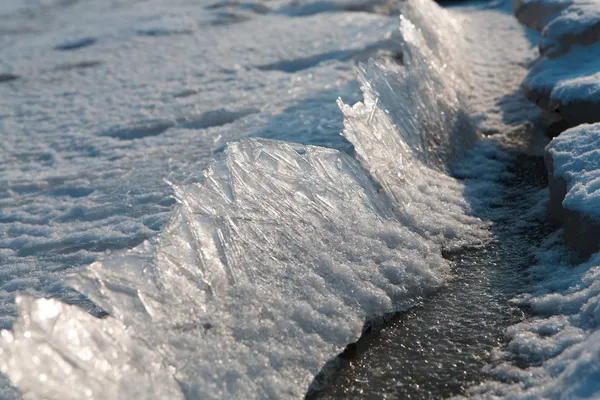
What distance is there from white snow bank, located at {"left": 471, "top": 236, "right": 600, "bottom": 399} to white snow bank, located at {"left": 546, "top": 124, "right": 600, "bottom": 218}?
0.81 ft

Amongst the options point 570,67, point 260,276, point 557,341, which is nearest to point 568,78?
point 570,67

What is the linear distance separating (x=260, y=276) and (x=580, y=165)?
5.70 ft

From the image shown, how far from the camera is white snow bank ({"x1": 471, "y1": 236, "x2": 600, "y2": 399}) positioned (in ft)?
6.75

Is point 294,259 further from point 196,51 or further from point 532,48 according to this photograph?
point 196,51

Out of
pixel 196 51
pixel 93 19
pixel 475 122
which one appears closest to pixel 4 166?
pixel 196 51

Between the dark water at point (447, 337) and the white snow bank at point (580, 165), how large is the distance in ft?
0.97

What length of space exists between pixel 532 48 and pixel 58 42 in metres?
6.06

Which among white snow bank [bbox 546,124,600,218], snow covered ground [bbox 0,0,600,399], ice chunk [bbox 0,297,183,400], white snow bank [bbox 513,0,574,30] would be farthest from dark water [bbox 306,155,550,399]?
white snow bank [bbox 513,0,574,30]

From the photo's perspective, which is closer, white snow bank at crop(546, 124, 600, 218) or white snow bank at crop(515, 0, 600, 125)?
white snow bank at crop(546, 124, 600, 218)

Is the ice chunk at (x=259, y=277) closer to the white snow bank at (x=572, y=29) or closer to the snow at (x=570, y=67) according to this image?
the snow at (x=570, y=67)

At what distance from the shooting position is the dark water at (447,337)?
232 cm

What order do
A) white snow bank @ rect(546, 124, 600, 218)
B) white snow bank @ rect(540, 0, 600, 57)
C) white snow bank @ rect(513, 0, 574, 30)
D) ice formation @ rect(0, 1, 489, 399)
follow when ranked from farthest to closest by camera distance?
white snow bank @ rect(513, 0, 574, 30) < white snow bank @ rect(540, 0, 600, 57) < white snow bank @ rect(546, 124, 600, 218) < ice formation @ rect(0, 1, 489, 399)

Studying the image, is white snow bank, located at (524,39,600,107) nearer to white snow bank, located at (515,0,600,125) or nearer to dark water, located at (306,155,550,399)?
white snow bank, located at (515,0,600,125)

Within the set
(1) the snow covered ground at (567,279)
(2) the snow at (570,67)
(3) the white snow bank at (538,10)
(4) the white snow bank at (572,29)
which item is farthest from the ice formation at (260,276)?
(3) the white snow bank at (538,10)
